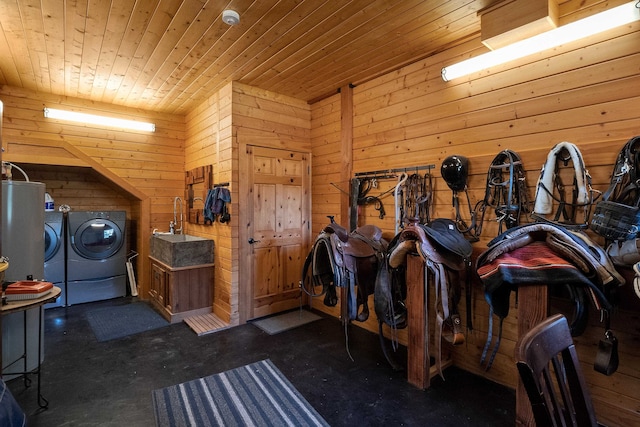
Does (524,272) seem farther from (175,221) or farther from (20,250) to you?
(175,221)

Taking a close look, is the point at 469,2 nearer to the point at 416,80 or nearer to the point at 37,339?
the point at 416,80

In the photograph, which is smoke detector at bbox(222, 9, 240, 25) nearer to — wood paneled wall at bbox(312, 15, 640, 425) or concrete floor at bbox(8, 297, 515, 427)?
wood paneled wall at bbox(312, 15, 640, 425)

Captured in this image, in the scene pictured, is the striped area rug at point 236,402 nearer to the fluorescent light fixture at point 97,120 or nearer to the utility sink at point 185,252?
the utility sink at point 185,252

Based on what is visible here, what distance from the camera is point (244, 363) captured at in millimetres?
2840

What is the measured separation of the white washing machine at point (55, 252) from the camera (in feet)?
13.9

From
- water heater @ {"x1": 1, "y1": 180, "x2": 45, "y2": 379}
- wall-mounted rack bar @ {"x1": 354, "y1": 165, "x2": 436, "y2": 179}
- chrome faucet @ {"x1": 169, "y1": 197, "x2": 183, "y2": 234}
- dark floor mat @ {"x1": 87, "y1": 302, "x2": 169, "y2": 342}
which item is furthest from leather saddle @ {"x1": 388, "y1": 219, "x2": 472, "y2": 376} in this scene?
chrome faucet @ {"x1": 169, "y1": 197, "x2": 183, "y2": 234}

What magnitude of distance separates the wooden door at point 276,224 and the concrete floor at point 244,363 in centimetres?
55

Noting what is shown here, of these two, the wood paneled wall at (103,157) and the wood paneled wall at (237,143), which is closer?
the wood paneled wall at (237,143)

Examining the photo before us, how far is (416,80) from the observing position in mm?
3061

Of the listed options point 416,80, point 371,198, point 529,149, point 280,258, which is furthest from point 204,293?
point 529,149

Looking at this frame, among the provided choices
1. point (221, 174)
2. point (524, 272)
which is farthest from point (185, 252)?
point (524, 272)

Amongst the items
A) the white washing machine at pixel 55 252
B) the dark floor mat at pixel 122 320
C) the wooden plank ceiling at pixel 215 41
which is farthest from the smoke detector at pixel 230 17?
the white washing machine at pixel 55 252

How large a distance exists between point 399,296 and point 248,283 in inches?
77.1

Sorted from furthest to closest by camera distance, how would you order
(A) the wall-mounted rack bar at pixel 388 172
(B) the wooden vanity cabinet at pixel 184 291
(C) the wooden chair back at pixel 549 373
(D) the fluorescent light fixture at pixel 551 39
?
(B) the wooden vanity cabinet at pixel 184 291 → (A) the wall-mounted rack bar at pixel 388 172 → (D) the fluorescent light fixture at pixel 551 39 → (C) the wooden chair back at pixel 549 373
